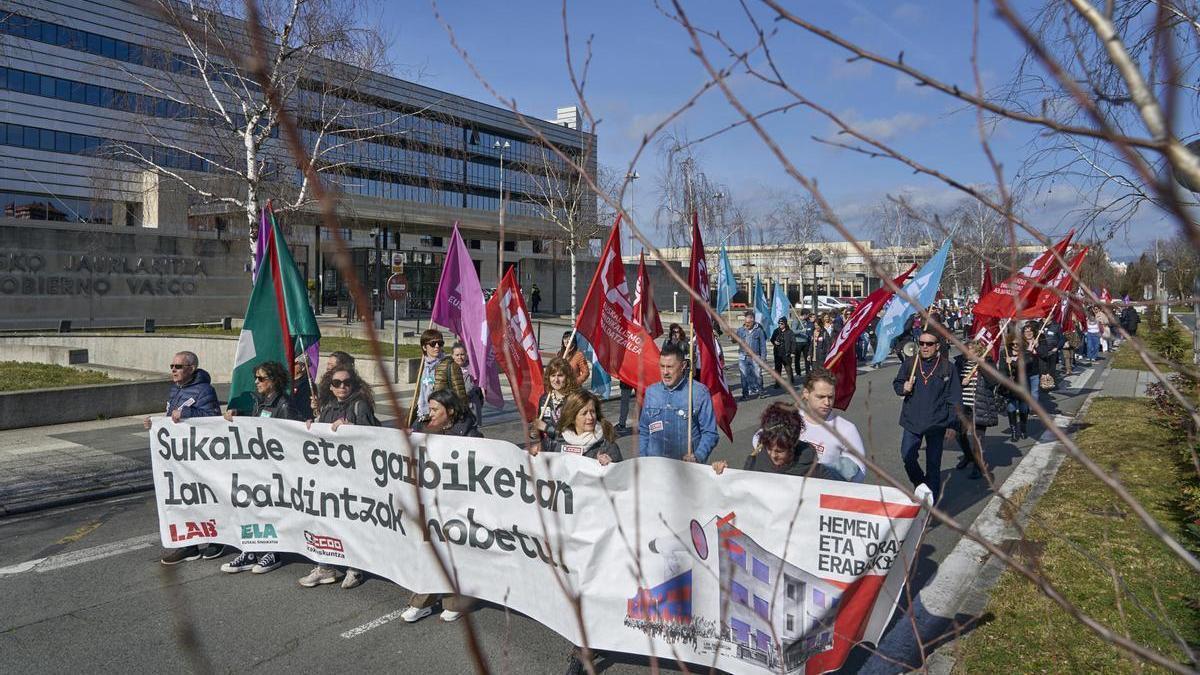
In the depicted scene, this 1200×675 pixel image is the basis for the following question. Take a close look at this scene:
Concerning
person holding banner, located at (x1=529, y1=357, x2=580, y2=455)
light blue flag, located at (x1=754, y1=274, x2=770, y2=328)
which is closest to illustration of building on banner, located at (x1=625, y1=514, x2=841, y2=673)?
person holding banner, located at (x1=529, y1=357, x2=580, y2=455)

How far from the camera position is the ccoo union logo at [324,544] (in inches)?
224

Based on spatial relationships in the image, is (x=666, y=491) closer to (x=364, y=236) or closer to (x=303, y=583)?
(x=303, y=583)

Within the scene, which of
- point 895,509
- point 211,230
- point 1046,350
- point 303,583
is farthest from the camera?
point 211,230

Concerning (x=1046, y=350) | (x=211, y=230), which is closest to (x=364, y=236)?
(x=211, y=230)

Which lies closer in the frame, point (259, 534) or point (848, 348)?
point (259, 534)

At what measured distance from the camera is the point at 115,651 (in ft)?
15.4

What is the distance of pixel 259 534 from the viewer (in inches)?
235

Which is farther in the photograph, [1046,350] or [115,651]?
[1046,350]

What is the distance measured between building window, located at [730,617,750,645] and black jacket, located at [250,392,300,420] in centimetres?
406

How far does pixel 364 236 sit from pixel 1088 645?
1930 inches

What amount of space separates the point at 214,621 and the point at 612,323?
444 cm

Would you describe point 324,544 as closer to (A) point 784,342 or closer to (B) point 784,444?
(B) point 784,444

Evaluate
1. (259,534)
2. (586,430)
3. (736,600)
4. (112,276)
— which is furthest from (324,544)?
(112,276)

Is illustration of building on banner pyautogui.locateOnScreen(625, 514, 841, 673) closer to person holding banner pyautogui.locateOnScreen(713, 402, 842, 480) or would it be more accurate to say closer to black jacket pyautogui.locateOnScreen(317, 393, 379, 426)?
person holding banner pyautogui.locateOnScreen(713, 402, 842, 480)
